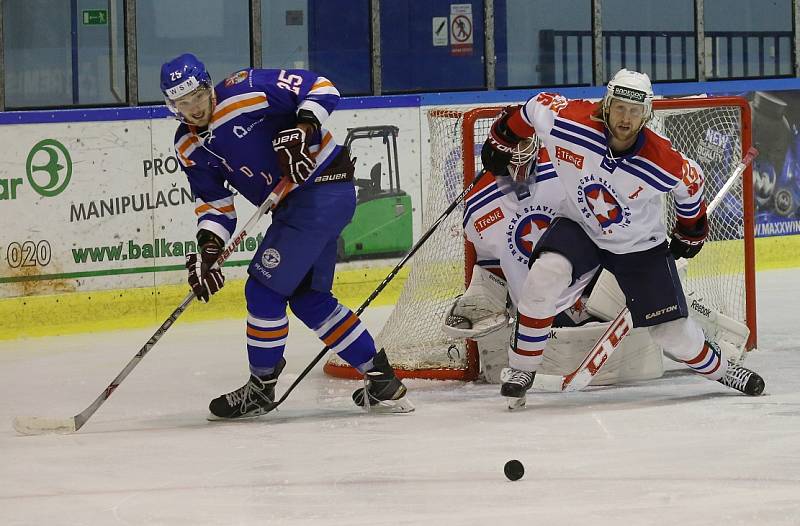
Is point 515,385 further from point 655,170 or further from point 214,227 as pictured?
point 214,227

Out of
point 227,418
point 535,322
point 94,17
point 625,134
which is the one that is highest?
point 94,17

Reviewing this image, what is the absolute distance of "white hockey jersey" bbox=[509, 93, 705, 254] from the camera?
12.5ft

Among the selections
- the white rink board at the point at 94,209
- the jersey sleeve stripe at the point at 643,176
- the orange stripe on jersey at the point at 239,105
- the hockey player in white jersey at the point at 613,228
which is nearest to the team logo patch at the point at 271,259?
the orange stripe on jersey at the point at 239,105

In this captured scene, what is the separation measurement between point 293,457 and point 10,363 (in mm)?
1949

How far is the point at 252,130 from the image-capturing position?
151 inches

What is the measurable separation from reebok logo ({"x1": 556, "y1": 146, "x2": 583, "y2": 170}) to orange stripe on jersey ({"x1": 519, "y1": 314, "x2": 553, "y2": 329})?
1.31 feet

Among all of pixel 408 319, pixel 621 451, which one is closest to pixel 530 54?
pixel 408 319

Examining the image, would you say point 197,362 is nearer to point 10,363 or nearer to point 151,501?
point 10,363

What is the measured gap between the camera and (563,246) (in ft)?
12.8

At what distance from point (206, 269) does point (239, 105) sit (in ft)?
1.43

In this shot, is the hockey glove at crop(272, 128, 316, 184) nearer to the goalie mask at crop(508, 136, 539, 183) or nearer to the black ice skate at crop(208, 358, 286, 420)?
the black ice skate at crop(208, 358, 286, 420)

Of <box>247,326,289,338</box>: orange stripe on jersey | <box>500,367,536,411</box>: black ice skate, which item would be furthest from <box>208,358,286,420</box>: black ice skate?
<box>500,367,536,411</box>: black ice skate

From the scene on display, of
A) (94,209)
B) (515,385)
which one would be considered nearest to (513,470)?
(515,385)

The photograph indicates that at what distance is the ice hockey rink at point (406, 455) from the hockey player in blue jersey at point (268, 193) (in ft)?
0.39
